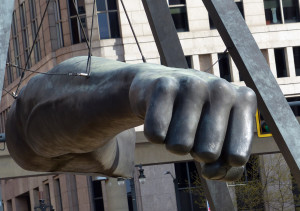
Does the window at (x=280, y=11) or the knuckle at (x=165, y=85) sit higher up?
the window at (x=280, y=11)

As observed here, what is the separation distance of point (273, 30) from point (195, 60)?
4.50 metres

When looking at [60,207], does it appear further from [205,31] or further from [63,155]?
[63,155]

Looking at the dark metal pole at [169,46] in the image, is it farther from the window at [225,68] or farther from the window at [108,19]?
the window at [225,68]

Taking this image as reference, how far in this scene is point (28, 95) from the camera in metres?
4.29

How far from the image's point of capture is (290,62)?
5412cm

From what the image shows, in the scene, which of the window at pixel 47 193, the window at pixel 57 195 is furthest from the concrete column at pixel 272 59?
the window at pixel 47 193

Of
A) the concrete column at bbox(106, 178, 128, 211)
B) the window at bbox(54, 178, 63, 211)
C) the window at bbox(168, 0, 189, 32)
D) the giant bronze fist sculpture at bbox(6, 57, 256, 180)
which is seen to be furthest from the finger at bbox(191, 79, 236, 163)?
the window at bbox(54, 178, 63, 211)

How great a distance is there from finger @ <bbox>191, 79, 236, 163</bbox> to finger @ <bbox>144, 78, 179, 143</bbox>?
0.40 feet

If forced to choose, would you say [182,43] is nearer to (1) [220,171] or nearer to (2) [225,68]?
(2) [225,68]

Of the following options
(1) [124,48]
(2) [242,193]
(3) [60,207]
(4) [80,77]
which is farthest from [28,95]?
(3) [60,207]

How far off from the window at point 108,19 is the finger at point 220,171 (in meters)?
50.7

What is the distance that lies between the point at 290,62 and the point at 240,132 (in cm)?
5129

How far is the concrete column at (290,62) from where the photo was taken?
5403 centimetres

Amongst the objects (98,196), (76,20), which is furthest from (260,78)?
(98,196)
